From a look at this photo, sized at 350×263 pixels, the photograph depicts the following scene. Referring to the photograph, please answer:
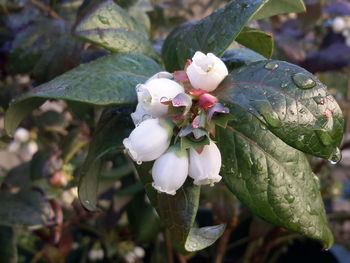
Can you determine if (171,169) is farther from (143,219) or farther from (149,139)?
(143,219)

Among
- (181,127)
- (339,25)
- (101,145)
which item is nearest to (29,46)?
(101,145)

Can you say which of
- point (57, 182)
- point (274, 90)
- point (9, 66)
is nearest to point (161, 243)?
point (57, 182)

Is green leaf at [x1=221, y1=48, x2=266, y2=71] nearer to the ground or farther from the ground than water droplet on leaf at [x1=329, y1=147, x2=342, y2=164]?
nearer to the ground

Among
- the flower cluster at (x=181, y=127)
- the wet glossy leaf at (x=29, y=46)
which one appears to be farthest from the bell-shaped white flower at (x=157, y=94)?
the wet glossy leaf at (x=29, y=46)

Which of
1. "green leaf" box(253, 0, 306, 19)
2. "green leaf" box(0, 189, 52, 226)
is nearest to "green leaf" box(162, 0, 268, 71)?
"green leaf" box(253, 0, 306, 19)

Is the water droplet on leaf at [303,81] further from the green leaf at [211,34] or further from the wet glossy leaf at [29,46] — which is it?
the wet glossy leaf at [29,46]

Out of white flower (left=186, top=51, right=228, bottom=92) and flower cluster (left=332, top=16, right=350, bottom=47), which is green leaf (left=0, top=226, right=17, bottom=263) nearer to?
white flower (left=186, top=51, right=228, bottom=92)

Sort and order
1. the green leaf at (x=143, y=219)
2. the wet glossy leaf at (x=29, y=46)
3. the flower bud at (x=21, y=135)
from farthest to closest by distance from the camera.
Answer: the green leaf at (x=143, y=219) < the flower bud at (x=21, y=135) < the wet glossy leaf at (x=29, y=46)
